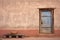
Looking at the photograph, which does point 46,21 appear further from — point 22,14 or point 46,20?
point 22,14

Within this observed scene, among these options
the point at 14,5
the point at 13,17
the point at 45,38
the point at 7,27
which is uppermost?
the point at 14,5

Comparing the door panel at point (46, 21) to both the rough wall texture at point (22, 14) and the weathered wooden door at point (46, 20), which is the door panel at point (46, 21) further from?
the rough wall texture at point (22, 14)

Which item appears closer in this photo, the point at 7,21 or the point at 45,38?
the point at 45,38

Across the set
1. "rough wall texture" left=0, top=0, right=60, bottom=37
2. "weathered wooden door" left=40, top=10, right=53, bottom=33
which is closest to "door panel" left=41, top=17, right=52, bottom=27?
"weathered wooden door" left=40, top=10, right=53, bottom=33

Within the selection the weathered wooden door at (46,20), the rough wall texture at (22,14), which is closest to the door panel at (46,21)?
the weathered wooden door at (46,20)

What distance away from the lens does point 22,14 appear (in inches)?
363

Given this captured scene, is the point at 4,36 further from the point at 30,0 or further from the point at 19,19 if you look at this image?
the point at 30,0

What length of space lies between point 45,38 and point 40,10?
1.73 metres

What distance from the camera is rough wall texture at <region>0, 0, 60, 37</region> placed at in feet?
30.1

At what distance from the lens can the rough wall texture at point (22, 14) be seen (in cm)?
916

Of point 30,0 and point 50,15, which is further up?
point 30,0

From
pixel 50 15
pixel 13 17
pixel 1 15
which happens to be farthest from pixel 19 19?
pixel 50 15

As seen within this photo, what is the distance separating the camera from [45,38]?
862 centimetres

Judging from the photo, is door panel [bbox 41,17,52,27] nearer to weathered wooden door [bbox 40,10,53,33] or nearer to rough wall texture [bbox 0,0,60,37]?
weathered wooden door [bbox 40,10,53,33]
